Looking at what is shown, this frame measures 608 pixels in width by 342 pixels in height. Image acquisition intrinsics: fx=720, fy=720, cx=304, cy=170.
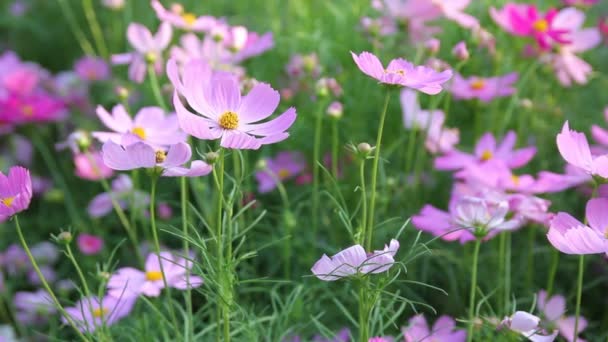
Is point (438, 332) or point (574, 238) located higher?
point (574, 238)

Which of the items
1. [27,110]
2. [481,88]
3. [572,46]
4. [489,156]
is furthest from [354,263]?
[27,110]

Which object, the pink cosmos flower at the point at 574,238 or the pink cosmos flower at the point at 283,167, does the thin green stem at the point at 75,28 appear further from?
the pink cosmos flower at the point at 574,238

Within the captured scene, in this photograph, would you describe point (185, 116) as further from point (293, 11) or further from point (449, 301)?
point (293, 11)

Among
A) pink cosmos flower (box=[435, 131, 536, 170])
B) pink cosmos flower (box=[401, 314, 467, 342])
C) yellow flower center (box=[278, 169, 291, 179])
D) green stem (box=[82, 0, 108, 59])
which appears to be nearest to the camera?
pink cosmos flower (box=[401, 314, 467, 342])

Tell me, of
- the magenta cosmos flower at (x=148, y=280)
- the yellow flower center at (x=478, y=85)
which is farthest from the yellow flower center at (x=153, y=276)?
the yellow flower center at (x=478, y=85)

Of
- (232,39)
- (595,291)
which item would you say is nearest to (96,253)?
(232,39)

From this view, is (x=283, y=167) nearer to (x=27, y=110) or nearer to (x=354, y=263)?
(x=27, y=110)

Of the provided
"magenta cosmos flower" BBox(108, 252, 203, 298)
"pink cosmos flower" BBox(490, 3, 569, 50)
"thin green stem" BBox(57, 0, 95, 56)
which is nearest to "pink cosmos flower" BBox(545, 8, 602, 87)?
"pink cosmos flower" BBox(490, 3, 569, 50)

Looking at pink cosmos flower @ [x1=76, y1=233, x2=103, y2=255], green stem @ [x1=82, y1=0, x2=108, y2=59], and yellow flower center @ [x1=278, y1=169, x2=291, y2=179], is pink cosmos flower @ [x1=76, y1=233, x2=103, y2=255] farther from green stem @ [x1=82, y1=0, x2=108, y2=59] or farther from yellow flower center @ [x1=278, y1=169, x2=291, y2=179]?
green stem @ [x1=82, y1=0, x2=108, y2=59]
